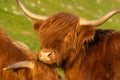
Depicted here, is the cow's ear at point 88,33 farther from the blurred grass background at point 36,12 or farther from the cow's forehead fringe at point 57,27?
the blurred grass background at point 36,12

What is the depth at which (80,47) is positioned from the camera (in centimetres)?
978

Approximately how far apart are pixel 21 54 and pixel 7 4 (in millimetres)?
37080

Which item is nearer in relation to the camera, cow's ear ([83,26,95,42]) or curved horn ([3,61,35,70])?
cow's ear ([83,26,95,42])

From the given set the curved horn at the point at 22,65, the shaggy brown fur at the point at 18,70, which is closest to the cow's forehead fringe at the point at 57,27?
the shaggy brown fur at the point at 18,70

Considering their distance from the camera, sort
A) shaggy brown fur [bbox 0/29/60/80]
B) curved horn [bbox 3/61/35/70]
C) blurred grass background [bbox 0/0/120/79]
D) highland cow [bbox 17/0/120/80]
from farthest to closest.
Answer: blurred grass background [bbox 0/0/120/79], shaggy brown fur [bbox 0/29/60/80], curved horn [bbox 3/61/35/70], highland cow [bbox 17/0/120/80]

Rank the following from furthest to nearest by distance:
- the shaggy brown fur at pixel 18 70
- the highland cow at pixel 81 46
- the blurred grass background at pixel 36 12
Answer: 1. the blurred grass background at pixel 36 12
2. the shaggy brown fur at pixel 18 70
3. the highland cow at pixel 81 46

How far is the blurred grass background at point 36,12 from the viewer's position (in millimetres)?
34531

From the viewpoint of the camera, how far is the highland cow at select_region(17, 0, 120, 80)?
31.3ft

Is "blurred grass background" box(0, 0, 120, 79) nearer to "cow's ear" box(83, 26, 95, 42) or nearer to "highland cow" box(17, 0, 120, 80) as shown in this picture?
"highland cow" box(17, 0, 120, 80)

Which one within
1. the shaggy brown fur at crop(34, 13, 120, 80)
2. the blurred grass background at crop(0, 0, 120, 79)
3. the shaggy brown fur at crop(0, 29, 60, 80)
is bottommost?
the blurred grass background at crop(0, 0, 120, 79)

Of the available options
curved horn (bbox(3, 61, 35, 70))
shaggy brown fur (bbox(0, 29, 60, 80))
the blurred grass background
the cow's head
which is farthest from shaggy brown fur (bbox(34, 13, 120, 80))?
the blurred grass background

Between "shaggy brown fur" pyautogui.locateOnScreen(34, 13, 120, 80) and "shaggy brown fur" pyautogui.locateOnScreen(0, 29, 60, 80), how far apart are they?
402 millimetres

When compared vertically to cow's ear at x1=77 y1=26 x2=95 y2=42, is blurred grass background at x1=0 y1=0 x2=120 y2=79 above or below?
below

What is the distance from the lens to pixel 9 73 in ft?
34.5
